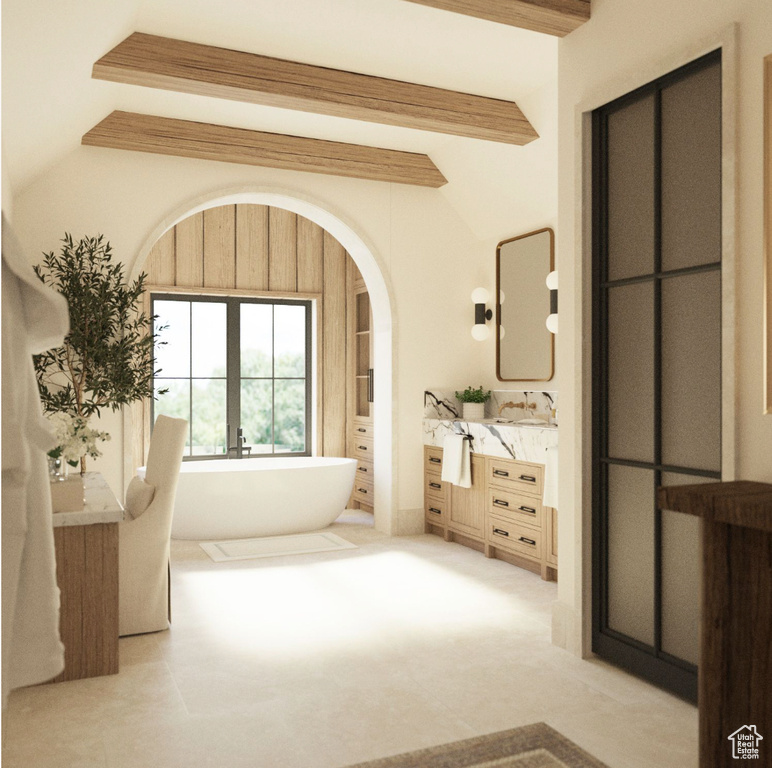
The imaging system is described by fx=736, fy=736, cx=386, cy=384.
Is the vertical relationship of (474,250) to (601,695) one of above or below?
above

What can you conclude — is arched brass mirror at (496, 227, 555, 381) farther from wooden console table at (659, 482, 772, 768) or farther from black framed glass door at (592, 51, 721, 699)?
wooden console table at (659, 482, 772, 768)

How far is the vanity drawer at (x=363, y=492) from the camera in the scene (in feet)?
21.3

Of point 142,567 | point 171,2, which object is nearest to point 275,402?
point 142,567

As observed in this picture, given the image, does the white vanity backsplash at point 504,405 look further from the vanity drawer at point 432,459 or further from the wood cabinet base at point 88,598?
the wood cabinet base at point 88,598

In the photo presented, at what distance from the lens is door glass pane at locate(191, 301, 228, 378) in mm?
6703

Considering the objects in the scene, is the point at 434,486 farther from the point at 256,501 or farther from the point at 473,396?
the point at 256,501

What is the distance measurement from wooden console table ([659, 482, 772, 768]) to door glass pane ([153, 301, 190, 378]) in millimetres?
5281

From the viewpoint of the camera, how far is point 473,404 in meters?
5.59

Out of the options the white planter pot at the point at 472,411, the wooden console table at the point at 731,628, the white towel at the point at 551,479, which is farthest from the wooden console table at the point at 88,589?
the white planter pot at the point at 472,411

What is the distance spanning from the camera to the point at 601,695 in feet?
8.79

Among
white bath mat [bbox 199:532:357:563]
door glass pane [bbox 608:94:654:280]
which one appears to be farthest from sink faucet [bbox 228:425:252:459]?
door glass pane [bbox 608:94:654:280]

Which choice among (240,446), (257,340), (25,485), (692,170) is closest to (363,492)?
(240,446)

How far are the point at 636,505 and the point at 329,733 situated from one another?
1.43 metres

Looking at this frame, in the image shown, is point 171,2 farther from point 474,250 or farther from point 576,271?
point 474,250
